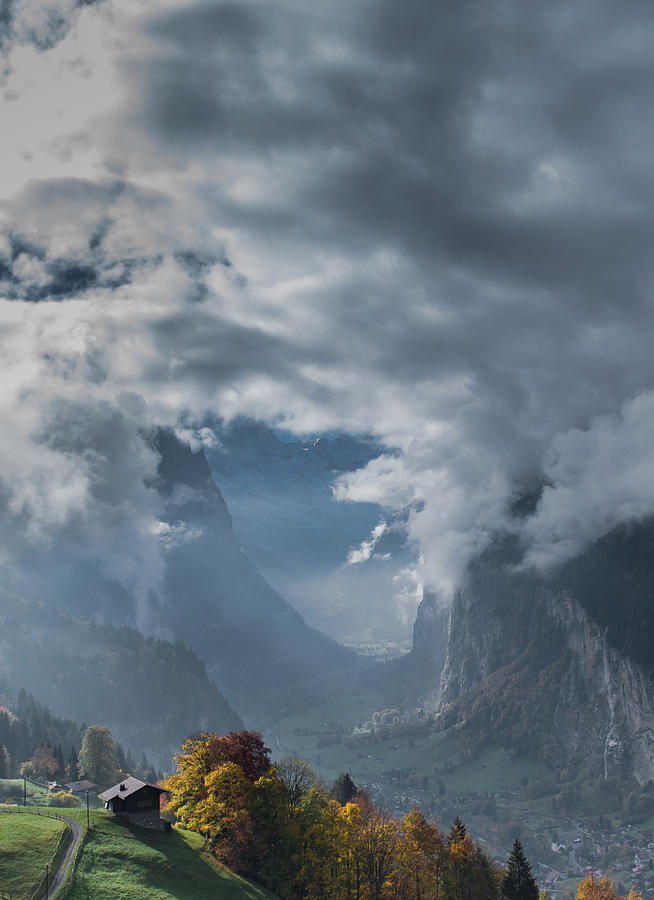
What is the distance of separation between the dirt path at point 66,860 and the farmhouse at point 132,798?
612cm

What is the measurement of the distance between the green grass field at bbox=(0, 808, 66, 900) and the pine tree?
67.5 meters

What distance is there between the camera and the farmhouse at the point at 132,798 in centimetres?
10238

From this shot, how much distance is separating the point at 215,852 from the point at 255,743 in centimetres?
1786

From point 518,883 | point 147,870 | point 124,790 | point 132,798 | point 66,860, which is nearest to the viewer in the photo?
point 66,860

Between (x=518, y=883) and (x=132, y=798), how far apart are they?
60771 millimetres

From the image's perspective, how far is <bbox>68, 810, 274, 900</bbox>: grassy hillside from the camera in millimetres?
82812

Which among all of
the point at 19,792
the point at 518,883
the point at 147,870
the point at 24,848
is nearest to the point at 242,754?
the point at 147,870

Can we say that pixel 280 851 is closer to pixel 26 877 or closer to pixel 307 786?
pixel 307 786

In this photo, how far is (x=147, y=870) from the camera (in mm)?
88875

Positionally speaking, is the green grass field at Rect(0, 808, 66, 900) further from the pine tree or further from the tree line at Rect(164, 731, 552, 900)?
the pine tree

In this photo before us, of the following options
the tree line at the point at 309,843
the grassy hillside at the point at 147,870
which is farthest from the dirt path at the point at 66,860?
the tree line at the point at 309,843

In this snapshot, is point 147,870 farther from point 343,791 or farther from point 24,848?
point 343,791

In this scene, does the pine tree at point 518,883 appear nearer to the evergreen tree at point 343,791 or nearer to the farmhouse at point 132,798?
the evergreen tree at point 343,791

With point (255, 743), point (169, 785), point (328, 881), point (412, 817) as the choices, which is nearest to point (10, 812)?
point (169, 785)
